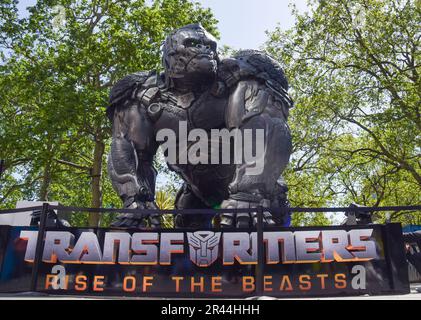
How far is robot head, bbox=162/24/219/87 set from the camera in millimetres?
4617

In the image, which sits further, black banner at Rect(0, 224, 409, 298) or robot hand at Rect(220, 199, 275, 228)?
robot hand at Rect(220, 199, 275, 228)

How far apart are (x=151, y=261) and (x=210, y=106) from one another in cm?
201

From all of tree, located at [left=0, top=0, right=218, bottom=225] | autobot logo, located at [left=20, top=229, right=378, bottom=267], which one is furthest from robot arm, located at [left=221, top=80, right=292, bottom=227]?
tree, located at [left=0, top=0, right=218, bottom=225]

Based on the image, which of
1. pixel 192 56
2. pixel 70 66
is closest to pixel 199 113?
pixel 192 56

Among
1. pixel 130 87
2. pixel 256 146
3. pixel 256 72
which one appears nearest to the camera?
pixel 256 146

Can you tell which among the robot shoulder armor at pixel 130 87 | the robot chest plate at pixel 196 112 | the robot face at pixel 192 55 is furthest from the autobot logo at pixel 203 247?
the robot shoulder armor at pixel 130 87

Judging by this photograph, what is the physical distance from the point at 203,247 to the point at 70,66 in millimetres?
12931

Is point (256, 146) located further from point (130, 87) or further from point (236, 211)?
point (130, 87)

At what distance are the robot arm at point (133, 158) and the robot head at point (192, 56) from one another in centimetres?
66

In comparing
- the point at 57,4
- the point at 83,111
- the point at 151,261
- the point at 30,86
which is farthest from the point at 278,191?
the point at 57,4

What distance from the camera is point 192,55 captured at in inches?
182

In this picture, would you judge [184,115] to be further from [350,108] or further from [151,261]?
[350,108]

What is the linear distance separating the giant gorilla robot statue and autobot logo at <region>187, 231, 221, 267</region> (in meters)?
0.75

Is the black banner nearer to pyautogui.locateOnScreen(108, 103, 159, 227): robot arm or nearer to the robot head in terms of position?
pyautogui.locateOnScreen(108, 103, 159, 227): robot arm
